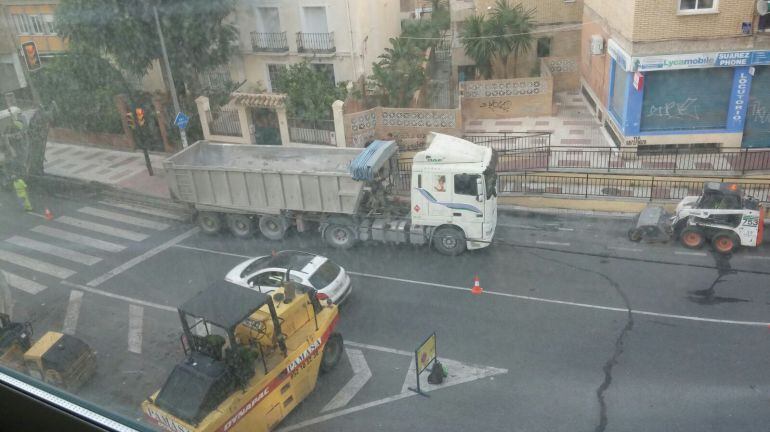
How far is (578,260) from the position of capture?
6551mm

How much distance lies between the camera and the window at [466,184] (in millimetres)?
6809

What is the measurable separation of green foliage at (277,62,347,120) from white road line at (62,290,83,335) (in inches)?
242

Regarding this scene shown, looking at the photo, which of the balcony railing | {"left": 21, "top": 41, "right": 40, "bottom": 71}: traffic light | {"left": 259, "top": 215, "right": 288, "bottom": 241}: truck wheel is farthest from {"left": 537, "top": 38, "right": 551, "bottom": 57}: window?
{"left": 21, "top": 41, "right": 40, "bottom": 71}: traffic light

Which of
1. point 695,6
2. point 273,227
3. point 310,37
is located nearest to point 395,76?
point 310,37

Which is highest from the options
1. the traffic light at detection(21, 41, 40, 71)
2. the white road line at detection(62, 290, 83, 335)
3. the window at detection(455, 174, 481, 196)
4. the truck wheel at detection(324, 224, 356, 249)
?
the traffic light at detection(21, 41, 40, 71)

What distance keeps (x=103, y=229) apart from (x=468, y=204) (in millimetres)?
3792

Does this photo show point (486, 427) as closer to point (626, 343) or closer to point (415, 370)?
point (415, 370)

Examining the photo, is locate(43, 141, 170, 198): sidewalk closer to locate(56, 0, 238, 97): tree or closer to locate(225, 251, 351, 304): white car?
locate(56, 0, 238, 97): tree

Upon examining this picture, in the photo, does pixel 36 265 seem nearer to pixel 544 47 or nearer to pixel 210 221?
pixel 210 221

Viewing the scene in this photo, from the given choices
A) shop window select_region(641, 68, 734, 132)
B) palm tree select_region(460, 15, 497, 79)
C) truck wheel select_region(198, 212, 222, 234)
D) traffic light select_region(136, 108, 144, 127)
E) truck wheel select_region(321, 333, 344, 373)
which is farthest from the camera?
palm tree select_region(460, 15, 497, 79)

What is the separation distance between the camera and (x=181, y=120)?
859 cm

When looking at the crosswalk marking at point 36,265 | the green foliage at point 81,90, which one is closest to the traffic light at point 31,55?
the green foliage at point 81,90

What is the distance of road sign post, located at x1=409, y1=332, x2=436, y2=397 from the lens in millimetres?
4328

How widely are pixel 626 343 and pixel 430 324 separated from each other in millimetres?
1640
